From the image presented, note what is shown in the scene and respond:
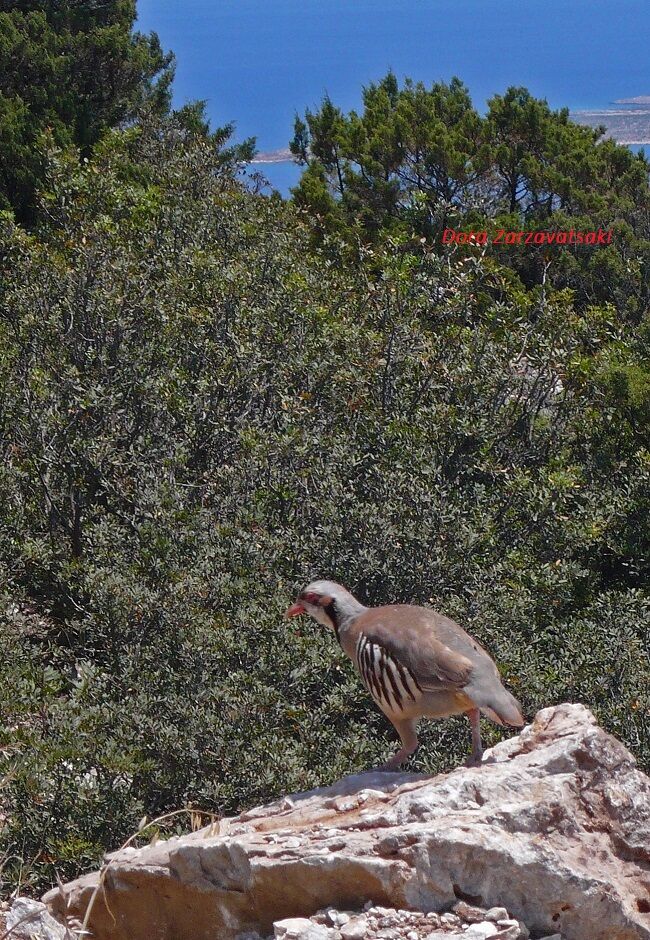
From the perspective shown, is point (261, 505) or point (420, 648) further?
point (261, 505)

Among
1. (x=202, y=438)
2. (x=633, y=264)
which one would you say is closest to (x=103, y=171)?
(x=202, y=438)

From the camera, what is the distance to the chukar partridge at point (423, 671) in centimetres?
555

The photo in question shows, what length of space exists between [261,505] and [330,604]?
253cm

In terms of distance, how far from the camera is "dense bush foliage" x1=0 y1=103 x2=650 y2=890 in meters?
6.99

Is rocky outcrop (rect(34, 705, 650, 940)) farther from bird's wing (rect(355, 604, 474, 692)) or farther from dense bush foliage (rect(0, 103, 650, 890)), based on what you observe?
dense bush foliage (rect(0, 103, 650, 890))

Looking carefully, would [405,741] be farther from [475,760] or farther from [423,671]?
[475,760]

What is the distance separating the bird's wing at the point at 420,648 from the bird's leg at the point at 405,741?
1.57 feet

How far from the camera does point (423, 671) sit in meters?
5.65

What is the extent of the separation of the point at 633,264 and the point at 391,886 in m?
14.0

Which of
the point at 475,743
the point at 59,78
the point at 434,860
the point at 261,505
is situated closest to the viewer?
the point at 434,860

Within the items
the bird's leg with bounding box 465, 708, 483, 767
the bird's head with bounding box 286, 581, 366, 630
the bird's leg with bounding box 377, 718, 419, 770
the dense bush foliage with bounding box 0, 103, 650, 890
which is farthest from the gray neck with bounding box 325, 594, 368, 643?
the bird's leg with bounding box 465, 708, 483, 767
